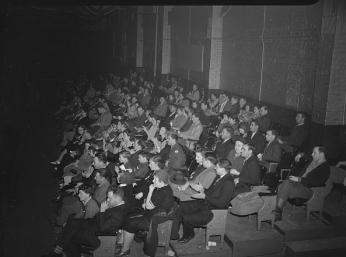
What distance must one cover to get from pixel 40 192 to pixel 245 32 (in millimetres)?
9201

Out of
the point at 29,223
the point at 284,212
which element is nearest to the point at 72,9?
the point at 29,223

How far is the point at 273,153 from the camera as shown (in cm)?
760

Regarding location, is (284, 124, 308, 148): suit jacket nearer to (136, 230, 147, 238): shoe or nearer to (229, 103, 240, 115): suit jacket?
(229, 103, 240, 115): suit jacket

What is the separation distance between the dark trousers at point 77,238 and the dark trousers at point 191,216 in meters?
1.21

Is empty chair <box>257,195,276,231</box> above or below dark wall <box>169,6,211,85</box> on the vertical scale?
below

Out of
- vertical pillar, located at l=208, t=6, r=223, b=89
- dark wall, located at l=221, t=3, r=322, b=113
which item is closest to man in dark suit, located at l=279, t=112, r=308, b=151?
→ dark wall, located at l=221, t=3, r=322, b=113

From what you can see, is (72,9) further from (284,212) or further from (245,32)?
(284,212)

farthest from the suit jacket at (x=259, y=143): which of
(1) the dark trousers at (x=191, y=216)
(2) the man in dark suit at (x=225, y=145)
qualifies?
(1) the dark trousers at (x=191, y=216)

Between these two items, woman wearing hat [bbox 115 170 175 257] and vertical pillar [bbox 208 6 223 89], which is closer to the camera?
woman wearing hat [bbox 115 170 175 257]

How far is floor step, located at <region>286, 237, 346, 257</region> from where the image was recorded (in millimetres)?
5418

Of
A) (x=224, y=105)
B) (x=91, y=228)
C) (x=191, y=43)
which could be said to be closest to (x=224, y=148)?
(x=91, y=228)

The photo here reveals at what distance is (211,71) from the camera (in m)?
16.2

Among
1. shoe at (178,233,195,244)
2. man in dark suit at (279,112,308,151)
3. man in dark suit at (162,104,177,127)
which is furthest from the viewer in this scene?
man in dark suit at (162,104,177,127)

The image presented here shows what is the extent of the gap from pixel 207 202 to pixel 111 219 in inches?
55.9
